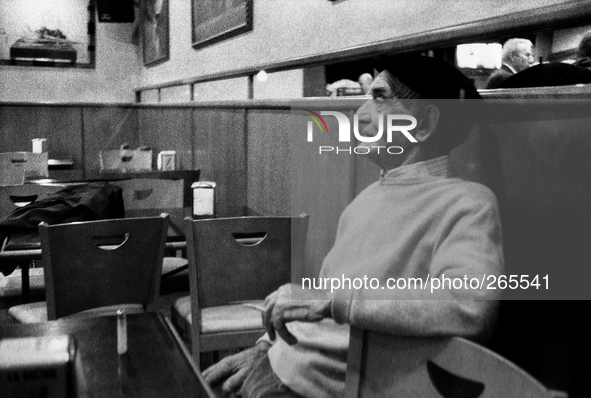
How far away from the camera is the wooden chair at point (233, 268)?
172 cm

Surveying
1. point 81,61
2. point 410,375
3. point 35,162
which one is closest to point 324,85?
point 410,375

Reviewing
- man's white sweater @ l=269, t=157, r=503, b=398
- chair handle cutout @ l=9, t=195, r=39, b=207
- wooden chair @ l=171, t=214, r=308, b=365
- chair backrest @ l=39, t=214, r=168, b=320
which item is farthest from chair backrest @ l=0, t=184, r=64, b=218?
man's white sweater @ l=269, t=157, r=503, b=398

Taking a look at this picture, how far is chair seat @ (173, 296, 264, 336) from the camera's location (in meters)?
1.82

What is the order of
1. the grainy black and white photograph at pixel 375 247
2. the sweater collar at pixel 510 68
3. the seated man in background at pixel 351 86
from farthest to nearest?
the seated man in background at pixel 351 86 → the sweater collar at pixel 510 68 → the grainy black and white photograph at pixel 375 247

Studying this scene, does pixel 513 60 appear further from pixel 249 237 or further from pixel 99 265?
pixel 99 265

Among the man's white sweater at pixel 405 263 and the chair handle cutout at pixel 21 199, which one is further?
the chair handle cutout at pixel 21 199

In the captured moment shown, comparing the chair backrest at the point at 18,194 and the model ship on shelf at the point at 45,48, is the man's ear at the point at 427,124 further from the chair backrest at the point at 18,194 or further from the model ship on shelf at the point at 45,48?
the model ship on shelf at the point at 45,48

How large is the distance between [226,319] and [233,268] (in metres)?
0.20

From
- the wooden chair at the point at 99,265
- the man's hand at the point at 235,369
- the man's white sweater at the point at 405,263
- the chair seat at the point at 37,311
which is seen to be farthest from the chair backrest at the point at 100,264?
the man's white sweater at the point at 405,263

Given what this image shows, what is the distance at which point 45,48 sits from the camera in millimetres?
6785

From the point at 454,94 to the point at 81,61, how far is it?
6.61 metres

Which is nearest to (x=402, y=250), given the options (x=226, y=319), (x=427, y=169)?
(x=427, y=169)

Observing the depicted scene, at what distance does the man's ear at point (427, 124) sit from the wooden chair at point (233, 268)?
0.75 m

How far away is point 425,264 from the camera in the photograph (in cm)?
97
